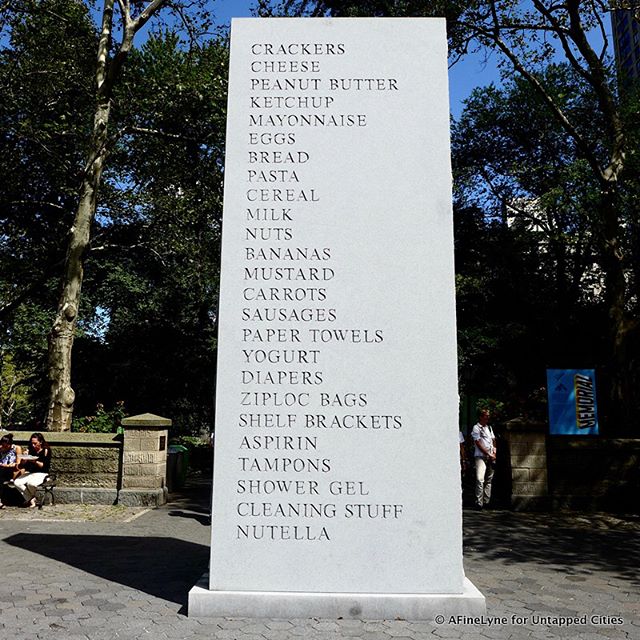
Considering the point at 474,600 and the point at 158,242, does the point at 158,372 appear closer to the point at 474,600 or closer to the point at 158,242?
the point at 158,242

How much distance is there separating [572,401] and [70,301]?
465 inches

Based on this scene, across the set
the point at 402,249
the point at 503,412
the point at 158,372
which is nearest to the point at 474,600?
the point at 402,249

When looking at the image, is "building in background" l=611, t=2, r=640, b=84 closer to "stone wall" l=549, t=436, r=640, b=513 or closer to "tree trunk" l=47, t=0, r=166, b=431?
"tree trunk" l=47, t=0, r=166, b=431

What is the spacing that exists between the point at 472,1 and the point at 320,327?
14301 millimetres

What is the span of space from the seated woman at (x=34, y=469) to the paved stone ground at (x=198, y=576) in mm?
1636

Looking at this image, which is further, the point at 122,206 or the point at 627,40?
the point at 627,40

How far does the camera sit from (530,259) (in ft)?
89.7

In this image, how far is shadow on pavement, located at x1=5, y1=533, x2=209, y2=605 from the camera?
6027mm

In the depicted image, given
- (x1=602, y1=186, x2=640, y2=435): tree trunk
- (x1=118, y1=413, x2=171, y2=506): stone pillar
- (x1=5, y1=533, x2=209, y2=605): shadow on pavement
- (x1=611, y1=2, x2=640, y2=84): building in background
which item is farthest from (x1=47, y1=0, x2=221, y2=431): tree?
(x1=611, y1=2, x2=640, y2=84): building in background

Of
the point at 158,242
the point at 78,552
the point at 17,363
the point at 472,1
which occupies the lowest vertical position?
the point at 78,552

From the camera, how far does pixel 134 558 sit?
7.30 m

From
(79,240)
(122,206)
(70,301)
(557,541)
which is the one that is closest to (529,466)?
(557,541)

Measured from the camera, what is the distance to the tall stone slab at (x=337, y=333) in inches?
203

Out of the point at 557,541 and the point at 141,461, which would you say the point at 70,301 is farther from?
the point at 557,541
